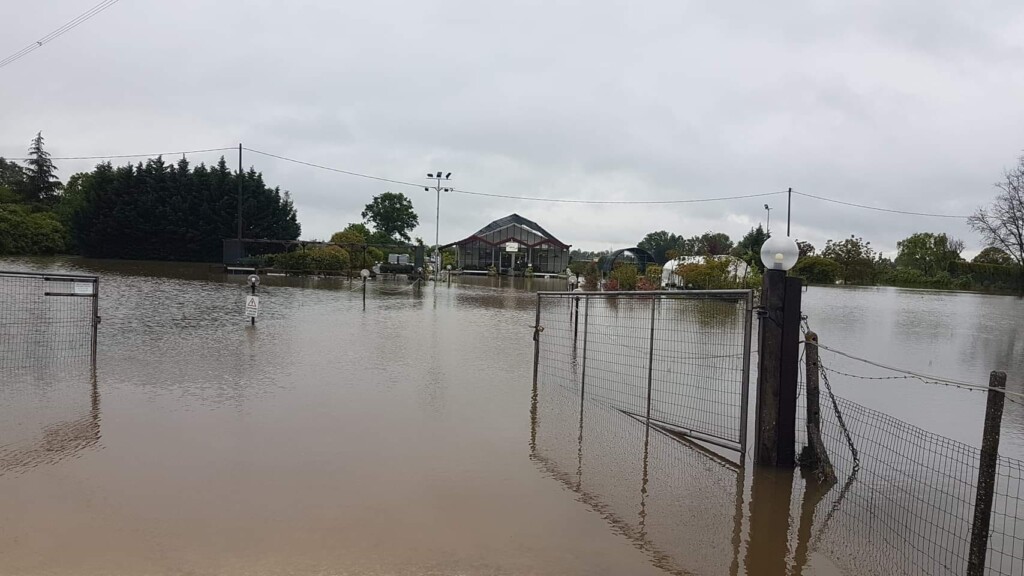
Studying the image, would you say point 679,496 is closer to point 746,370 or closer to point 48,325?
point 746,370

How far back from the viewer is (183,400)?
6695 mm

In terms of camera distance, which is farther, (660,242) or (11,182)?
(660,242)

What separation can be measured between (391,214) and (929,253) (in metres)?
67.1

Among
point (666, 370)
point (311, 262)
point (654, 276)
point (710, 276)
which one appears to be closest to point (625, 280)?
point (654, 276)

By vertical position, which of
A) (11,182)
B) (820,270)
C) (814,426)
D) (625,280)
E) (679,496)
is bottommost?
(679,496)

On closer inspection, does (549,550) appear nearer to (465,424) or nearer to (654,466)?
(654,466)

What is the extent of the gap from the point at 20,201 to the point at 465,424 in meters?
72.7

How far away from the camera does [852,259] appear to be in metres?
65.8

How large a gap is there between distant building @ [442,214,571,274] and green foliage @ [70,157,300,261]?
1833 centimetres

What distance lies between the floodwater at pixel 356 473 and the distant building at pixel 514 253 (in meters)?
47.1

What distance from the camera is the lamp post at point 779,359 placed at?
5102 millimetres

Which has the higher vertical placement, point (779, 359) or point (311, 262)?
point (311, 262)

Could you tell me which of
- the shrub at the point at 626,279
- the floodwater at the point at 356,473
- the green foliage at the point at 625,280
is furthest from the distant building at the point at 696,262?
the floodwater at the point at 356,473

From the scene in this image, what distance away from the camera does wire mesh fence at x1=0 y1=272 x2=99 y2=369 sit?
8219 mm
